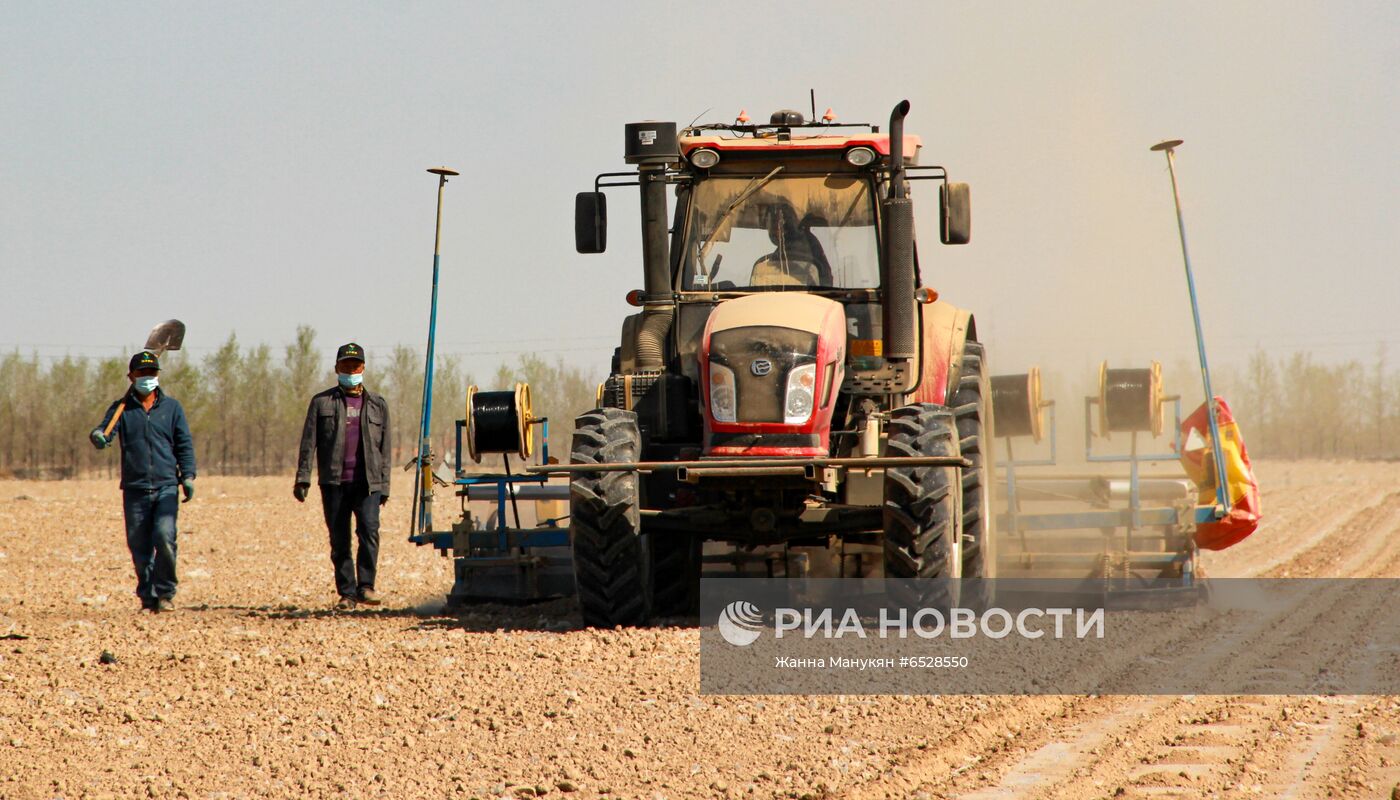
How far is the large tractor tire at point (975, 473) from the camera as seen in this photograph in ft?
28.3

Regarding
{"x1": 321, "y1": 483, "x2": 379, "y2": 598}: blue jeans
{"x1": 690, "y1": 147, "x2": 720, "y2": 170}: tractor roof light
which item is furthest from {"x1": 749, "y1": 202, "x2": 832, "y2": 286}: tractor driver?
{"x1": 321, "y1": 483, "x2": 379, "y2": 598}: blue jeans

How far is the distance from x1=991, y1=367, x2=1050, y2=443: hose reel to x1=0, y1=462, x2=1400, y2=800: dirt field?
385 centimetres

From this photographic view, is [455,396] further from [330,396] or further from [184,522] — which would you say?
[330,396]

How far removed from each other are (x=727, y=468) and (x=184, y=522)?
1498 cm

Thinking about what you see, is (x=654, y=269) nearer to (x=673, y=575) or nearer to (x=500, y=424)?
(x=500, y=424)

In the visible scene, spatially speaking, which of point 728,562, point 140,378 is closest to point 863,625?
point 728,562

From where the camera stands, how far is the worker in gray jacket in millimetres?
10125

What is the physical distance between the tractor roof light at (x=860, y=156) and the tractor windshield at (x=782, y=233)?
0.54 ft

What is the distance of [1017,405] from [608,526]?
425 centimetres

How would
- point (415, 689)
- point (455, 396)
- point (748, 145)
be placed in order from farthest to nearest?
point (455, 396) < point (748, 145) < point (415, 689)

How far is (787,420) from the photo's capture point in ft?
25.4

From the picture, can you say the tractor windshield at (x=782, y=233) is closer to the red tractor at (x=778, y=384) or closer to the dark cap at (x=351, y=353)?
the red tractor at (x=778, y=384)

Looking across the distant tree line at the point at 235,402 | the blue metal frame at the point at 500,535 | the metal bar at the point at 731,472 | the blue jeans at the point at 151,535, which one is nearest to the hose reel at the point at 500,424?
the blue metal frame at the point at 500,535

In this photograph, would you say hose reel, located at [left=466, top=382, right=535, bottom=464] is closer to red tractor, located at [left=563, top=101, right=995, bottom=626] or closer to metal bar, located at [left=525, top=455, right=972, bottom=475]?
red tractor, located at [left=563, top=101, right=995, bottom=626]
